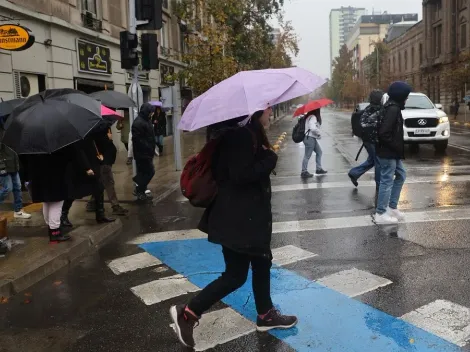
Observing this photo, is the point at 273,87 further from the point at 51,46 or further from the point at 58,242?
the point at 51,46

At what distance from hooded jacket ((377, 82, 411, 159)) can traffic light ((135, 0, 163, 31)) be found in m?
5.48

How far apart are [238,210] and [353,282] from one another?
2.00 metres

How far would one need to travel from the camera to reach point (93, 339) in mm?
3969

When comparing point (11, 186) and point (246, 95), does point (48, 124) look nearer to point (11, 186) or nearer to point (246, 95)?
point (11, 186)

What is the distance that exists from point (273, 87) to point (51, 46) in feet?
44.7

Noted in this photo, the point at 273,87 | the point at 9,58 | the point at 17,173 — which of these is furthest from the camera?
the point at 9,58

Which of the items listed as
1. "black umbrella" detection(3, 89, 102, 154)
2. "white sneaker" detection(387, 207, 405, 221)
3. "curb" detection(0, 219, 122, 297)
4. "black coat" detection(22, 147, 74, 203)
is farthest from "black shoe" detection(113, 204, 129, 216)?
"white sneaker" detection(387, 207, 405, 221)

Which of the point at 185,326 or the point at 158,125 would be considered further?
the point at 158,125

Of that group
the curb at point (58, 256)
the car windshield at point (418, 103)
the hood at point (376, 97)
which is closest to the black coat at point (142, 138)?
the curb at point (58, 256)

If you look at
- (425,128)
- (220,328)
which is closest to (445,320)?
(220,328)

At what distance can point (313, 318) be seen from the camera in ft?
13.7

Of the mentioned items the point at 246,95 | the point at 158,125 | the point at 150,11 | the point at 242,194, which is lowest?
the point at 242,194

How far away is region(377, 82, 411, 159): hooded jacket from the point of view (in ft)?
22.2

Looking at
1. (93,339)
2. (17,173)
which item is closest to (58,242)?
(17,173)
